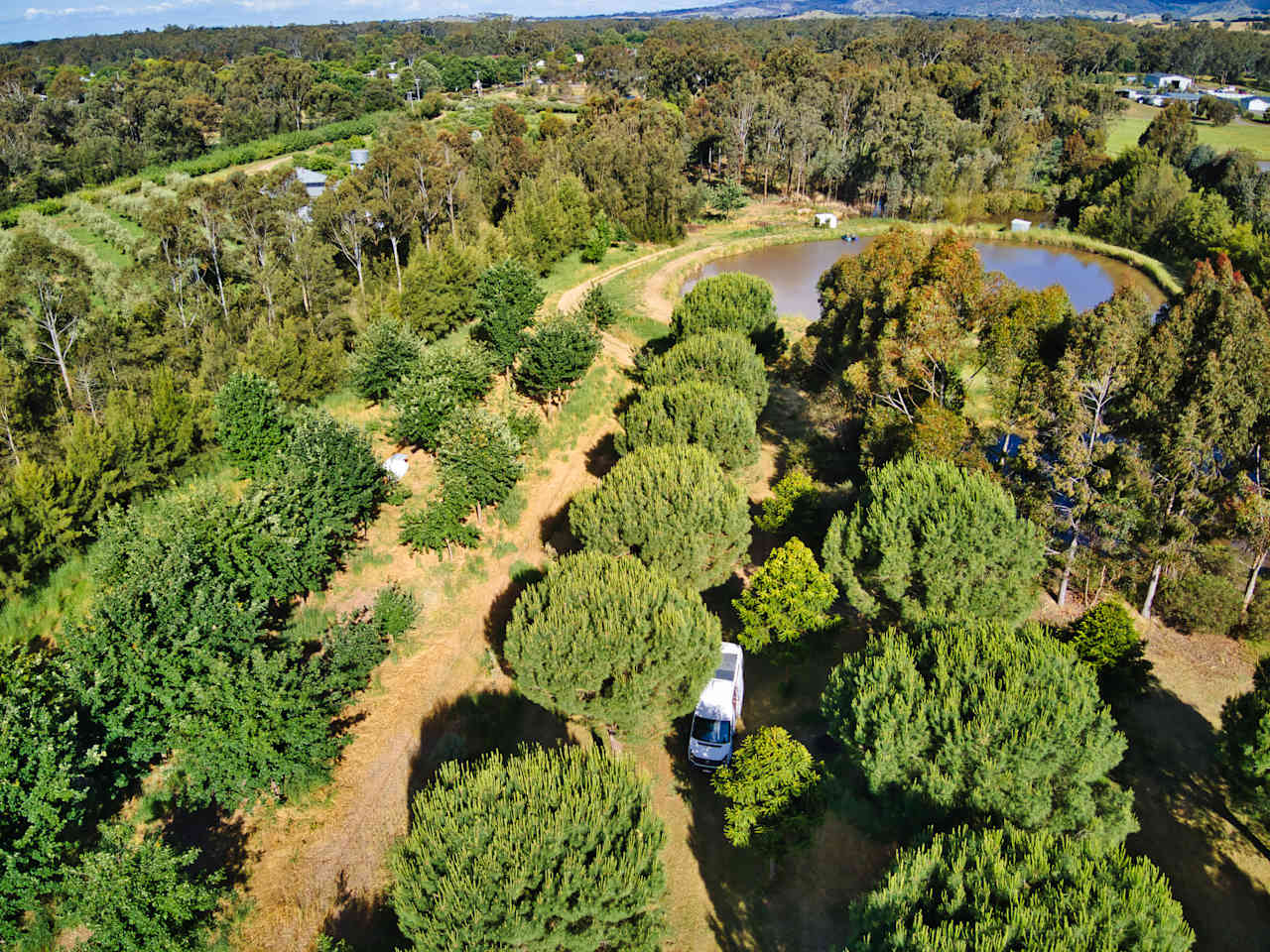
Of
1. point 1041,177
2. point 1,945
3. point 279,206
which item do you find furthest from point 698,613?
point 1041,177

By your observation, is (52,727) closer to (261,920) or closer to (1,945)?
(1,945)

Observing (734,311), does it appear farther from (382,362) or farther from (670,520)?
(670,520)

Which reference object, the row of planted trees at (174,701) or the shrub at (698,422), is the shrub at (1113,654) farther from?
the row of planted trees at (174,701)

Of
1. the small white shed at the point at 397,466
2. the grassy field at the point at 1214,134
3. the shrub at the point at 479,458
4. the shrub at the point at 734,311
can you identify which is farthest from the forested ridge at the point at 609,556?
the grassy field at the point at 1214,134

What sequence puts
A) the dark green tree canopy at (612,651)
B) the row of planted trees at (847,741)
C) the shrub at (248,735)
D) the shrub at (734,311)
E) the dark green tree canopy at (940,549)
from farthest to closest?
the shrub at (734,311), the dark green tree canopy at (940,549), the dark green tree canopy at (612,651), the shrub at (248,735), the row of planted trees at (847,741)

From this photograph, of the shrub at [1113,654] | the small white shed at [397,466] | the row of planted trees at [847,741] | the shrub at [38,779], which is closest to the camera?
the row of planted trees at [847,741]

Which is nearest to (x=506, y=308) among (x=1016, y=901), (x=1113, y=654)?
(x=1113, y=654)
